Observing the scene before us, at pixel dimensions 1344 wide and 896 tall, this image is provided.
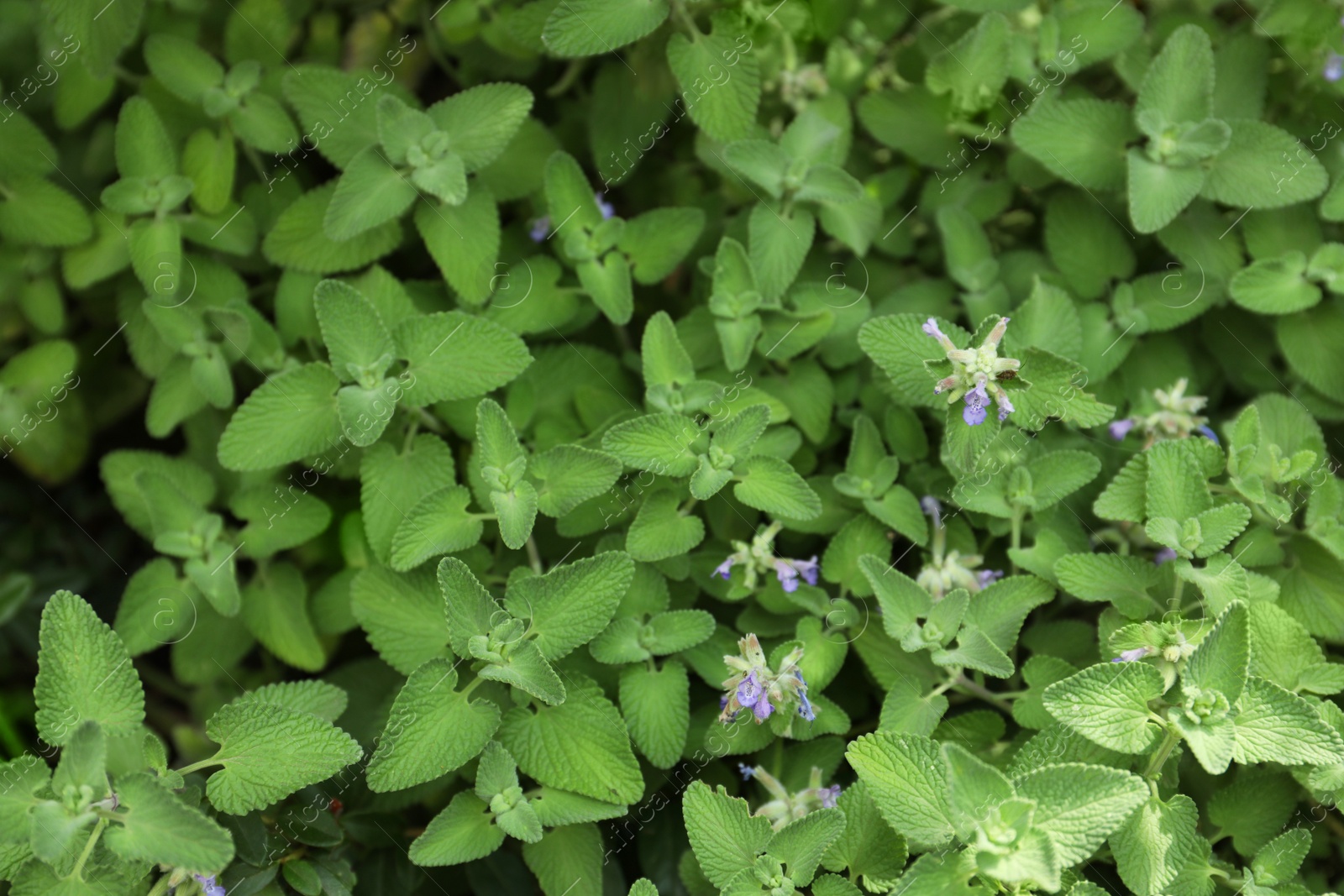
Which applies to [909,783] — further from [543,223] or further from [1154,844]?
[543,223]

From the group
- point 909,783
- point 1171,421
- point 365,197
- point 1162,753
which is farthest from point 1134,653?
point 365,197

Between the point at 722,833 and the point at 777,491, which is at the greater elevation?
the point at 777,491

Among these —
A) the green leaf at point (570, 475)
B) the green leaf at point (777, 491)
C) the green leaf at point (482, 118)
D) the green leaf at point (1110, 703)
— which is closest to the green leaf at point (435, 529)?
the green leaf at point (570, 475)

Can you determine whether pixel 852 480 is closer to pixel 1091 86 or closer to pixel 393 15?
pixel 1091 86

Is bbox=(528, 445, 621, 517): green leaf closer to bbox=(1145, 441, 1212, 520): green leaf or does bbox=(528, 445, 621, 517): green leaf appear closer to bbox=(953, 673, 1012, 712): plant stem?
bbox=(953, 673, 1012, 712): plant stem

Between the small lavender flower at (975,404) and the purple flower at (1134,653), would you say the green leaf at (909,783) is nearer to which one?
the purple flower at (1134,653)
